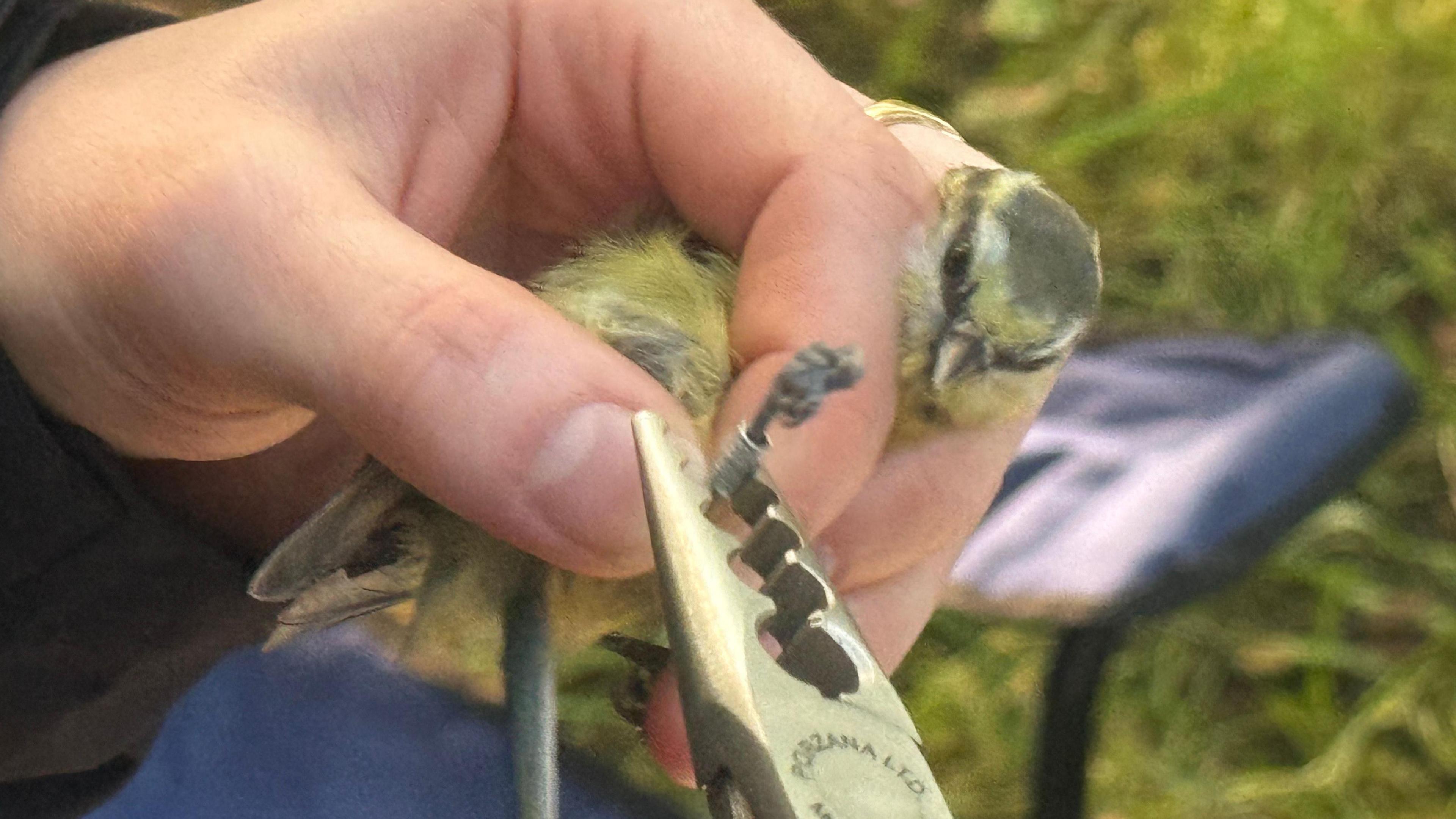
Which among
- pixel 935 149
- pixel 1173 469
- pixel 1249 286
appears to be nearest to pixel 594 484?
pixel 935 149

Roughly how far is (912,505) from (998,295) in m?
0.18

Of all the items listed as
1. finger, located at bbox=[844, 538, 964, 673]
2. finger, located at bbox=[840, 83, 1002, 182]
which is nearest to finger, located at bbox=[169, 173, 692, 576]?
finger, located at bbox=[844, 538, 964, 673]

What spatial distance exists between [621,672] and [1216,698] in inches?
41.3

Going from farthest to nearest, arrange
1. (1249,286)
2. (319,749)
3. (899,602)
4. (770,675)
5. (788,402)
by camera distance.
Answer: (1249,286) < (319,749) < (899,602) < (788,402) < (770,675)

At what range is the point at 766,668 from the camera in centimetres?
53

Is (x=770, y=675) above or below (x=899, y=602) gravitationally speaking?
above

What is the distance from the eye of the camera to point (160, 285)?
27.0 inches

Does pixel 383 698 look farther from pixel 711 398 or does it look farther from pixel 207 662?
pixel 711 398

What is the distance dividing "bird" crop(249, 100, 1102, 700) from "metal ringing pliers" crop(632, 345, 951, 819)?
0.74 feet

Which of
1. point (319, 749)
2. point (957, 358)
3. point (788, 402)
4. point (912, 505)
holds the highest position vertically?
point (788, 402)

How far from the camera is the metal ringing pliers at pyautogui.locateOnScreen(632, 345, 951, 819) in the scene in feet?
1.68

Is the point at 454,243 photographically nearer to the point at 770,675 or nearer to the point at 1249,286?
the point at 770,675

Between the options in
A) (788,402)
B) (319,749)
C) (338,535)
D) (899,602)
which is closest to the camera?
(788,402)

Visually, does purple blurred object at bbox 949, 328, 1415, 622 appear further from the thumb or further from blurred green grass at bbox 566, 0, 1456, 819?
the thumb
